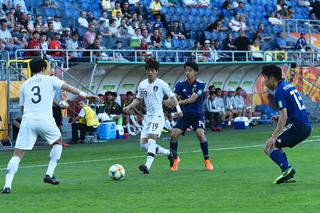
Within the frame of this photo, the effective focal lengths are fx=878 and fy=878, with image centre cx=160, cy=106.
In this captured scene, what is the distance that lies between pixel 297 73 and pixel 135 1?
8304 mm

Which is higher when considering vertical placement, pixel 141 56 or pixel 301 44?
pixel 141 56

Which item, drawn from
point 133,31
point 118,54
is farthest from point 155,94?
point 133,31

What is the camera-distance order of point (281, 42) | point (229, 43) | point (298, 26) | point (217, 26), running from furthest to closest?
point (298, 26) → point (281, 42) → point (217, 26) → point (229, 43)

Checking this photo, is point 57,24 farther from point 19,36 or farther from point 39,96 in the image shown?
point 39,96

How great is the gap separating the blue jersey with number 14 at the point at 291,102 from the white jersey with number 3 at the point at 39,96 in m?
3.58

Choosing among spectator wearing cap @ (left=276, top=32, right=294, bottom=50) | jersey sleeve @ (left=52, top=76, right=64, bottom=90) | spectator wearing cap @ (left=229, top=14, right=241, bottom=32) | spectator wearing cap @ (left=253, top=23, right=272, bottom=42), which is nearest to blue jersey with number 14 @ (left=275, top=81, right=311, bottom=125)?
jersey sleeve @ (left=52, top=76, right=64, bottom=90)

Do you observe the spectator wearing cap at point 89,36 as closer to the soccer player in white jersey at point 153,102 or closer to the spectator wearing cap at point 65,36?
the spectator wearing cap at point 65,36

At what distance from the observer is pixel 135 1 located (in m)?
38.7

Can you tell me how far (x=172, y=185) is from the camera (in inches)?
576

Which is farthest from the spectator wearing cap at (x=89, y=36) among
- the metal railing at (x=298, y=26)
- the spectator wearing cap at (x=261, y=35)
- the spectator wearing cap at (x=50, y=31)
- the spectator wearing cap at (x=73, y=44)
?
the metal railing at (x=298, y=26)

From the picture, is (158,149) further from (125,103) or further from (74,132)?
A: (125,103)

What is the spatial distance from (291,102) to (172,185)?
7.87 feet

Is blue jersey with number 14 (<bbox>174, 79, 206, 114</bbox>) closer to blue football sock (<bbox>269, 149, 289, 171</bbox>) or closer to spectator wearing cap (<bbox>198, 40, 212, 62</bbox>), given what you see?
blue football sock (<bbox>269, 149, 289, 171</bbox>)

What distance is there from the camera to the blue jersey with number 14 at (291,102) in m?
14.3
